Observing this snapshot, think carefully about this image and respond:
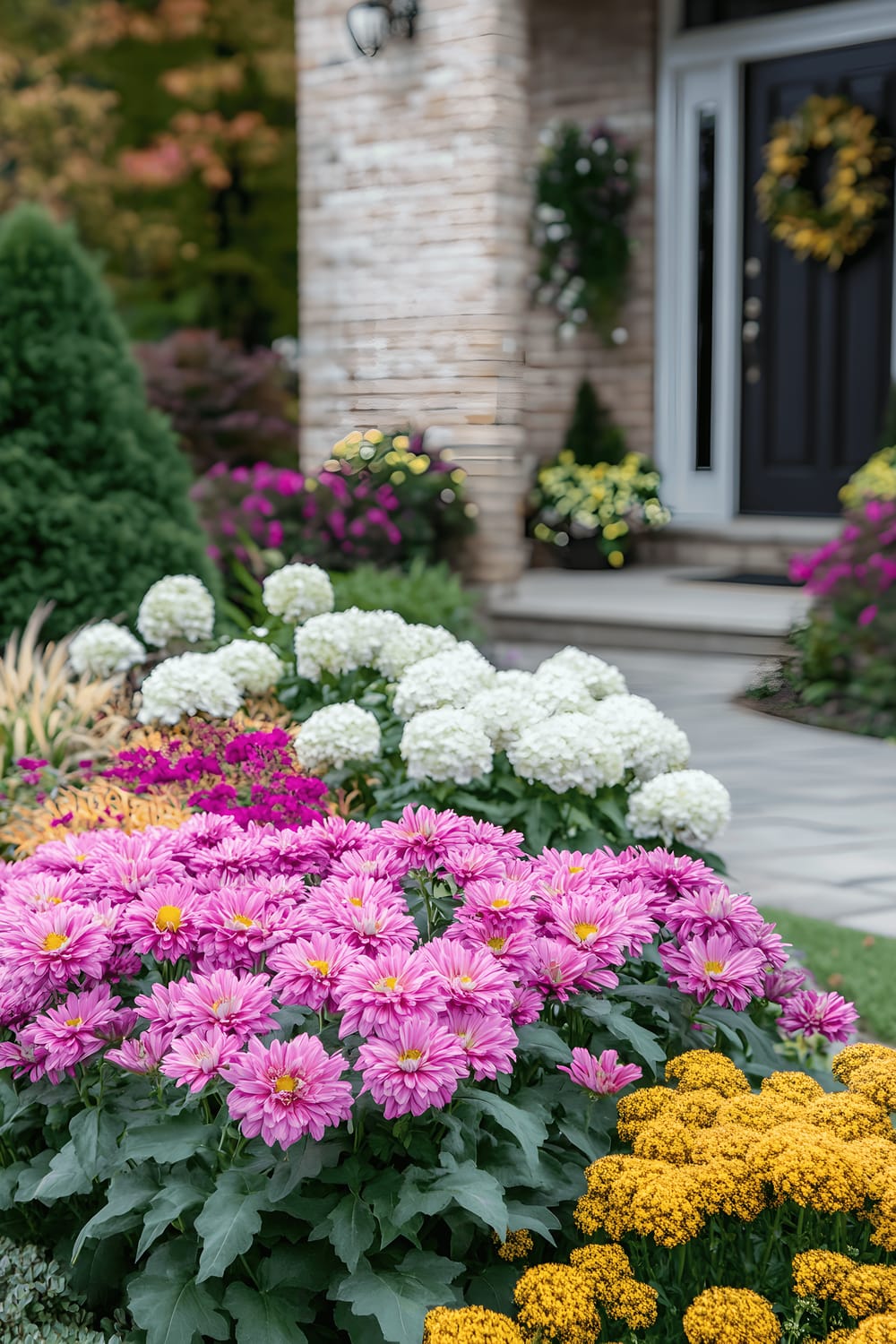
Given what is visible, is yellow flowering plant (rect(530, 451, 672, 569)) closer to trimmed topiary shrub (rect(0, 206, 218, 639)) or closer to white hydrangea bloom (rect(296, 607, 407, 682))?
trimmed topiary shrub (rect(0, 206, 218, 639))

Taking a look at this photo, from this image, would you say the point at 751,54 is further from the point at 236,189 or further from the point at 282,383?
the point at 236,189

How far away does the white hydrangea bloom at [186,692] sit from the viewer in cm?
336

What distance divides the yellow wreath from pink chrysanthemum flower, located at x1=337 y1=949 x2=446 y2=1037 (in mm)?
7540

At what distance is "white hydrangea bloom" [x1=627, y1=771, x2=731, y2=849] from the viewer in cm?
262

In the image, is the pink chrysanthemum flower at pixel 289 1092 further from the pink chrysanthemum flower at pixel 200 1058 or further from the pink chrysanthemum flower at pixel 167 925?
the pink chrysanthemum flower at pixel 167 925

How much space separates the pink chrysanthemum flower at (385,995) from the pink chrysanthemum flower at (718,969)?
1.44 ft

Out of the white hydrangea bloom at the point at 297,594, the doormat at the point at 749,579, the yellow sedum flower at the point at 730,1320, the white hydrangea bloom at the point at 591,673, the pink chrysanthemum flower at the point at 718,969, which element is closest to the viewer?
the yellow sedum flower at the point at 730,1320

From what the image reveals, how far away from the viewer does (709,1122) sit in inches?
71.0

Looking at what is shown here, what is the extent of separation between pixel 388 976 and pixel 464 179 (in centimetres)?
663

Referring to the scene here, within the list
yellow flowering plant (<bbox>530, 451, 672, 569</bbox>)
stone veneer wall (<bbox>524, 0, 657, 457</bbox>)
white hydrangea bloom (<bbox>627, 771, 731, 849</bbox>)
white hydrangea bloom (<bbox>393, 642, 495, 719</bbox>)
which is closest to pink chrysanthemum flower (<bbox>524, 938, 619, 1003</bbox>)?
white hydrangea bloom (<bbox>627, 771, 731, 849</bbox>)

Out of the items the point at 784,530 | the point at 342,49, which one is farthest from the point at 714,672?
the point at 342,49

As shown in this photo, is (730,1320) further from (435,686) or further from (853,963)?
(853,963)

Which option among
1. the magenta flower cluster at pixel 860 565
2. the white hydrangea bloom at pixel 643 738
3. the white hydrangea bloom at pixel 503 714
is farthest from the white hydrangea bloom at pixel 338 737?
the magenta flower cluster at pixel 860 565

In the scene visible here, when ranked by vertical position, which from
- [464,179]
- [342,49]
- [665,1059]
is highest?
[342,49]
